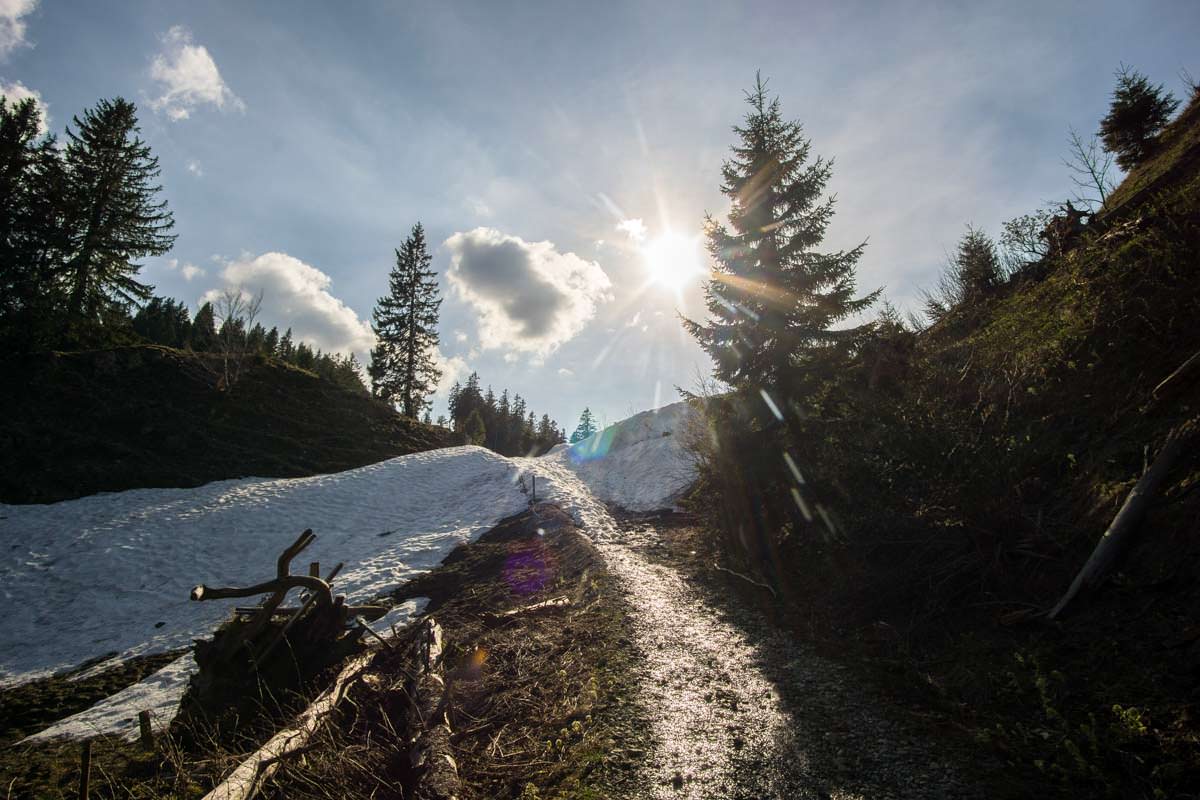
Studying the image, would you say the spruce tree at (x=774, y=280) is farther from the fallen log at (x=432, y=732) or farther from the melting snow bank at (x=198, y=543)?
the fallen log at (x=432, y=732)

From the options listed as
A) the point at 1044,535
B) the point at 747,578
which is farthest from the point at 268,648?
the point at 1044,535

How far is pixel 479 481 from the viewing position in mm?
21578

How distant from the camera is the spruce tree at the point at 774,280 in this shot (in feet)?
49.6

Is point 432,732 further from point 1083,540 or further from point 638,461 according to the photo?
point 638,461

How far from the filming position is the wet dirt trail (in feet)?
11.8

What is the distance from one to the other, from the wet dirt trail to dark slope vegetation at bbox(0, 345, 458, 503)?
21100 mm

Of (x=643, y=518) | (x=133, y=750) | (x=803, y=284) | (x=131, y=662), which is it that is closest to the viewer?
(x=133, y=750)

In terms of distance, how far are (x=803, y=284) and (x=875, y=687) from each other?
513 inches

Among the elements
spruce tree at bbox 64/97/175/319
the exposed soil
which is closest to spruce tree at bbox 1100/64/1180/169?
the exposed soil

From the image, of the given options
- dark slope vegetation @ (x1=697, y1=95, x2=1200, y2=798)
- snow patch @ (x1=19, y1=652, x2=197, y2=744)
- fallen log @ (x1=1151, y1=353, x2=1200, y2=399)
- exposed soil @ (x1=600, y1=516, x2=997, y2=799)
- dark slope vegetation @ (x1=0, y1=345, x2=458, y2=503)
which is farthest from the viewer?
dark slope vegetation @ (x1=0, y1=345, x2=458, y2=503)

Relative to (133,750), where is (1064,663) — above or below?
above

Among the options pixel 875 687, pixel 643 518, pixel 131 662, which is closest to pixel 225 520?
pixel 131 662

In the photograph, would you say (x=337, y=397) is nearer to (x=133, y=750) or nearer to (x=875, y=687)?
(x=133, y=750)

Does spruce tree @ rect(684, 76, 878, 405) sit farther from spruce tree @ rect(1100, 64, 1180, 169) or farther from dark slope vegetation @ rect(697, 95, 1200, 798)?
spruce tree @ rect(1100, 64, 1180, 169)
